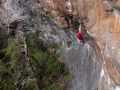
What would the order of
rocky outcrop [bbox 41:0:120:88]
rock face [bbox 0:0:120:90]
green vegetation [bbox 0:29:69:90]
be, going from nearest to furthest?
rocky outcrop [bbox 41:0:120:88] < rock face [bbox 0:0:120:90] < green vegetation [bbox 0:29:69:90]

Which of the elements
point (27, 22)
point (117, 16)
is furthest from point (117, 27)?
point (27, 22)

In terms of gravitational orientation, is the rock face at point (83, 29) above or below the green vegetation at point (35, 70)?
above

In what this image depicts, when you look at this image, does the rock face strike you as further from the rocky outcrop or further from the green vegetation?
the green vegetation

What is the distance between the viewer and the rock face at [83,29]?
5.25m

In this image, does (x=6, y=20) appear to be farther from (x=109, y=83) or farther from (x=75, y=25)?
(x=109, y=83)

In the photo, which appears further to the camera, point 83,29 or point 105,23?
point 83,29

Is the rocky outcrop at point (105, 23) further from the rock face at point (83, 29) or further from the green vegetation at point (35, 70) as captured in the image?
the green vegetation at point (35, 70)

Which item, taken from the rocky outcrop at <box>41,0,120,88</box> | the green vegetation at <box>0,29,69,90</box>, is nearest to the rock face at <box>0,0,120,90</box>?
the rocky outcrop at <box>41,0,120,88</box>

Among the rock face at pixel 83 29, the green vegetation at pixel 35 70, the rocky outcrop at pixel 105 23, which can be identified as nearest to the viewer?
the rocky outcrop at pixel 105 23

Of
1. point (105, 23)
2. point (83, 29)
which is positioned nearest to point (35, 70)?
point (83, 29)

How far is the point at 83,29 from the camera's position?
22.5ft

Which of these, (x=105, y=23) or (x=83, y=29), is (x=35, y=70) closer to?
(x=83, y=29)

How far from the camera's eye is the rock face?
525cm

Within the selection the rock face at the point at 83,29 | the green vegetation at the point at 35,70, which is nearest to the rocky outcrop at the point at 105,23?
the rock face at the point at 83,29
